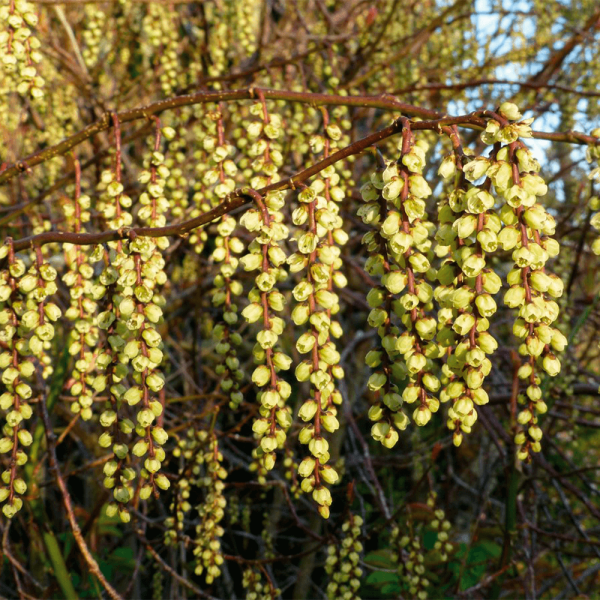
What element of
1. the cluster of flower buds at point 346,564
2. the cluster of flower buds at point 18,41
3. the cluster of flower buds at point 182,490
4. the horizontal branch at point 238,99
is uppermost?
the cluster of flower buds at point 18,41

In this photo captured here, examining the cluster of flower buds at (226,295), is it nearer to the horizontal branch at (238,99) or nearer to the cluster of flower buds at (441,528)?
the horizontal branch at (238,99)

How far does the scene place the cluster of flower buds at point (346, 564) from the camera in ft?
7.60

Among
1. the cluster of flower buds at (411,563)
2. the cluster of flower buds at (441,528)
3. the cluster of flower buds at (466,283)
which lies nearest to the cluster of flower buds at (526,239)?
the cluster of flower buds at (466,283)

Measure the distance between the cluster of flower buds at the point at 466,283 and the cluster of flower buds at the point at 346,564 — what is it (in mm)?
1219

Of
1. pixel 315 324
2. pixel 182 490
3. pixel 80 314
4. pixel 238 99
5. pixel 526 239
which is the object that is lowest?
pixel 182 490

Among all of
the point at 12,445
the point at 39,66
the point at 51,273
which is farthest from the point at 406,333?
the point at 39,66

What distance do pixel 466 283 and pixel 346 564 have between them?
4.88ft

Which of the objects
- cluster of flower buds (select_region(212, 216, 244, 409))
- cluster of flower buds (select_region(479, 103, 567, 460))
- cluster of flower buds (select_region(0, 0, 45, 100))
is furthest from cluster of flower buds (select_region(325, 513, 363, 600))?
cluster of flower buds (select_region(0, 0, 45, 100))

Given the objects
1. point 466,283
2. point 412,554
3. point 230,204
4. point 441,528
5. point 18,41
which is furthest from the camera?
point 441,528

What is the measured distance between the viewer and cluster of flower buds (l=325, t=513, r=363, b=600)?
A: 2.32m

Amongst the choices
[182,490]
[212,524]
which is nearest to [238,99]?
[212,524]

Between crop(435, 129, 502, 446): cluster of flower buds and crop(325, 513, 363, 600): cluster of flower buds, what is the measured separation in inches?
48.0

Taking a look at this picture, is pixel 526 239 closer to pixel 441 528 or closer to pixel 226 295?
pixel 226 295

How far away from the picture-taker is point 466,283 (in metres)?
1.23
